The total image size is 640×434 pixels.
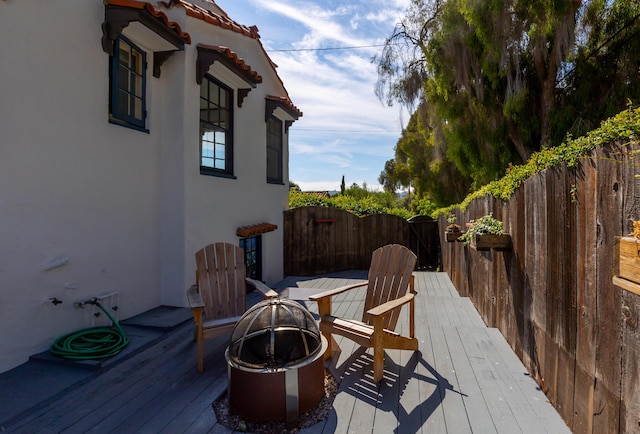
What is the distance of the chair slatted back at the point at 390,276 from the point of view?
3.31 meters

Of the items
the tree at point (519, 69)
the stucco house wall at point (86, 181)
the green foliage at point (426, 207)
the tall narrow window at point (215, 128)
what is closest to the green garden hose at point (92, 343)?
the stucco house wall at point (86, 181)

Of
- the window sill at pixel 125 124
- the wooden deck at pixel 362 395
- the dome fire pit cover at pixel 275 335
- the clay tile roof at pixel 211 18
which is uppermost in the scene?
the clay tile roof at pixel 211 18

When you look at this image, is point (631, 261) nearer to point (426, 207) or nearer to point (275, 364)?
point (275, 364)

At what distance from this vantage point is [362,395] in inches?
97.8

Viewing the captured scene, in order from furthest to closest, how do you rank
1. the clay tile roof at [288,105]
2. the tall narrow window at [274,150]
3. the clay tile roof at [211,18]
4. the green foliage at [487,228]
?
the tall narrow window at [274,150], the clay tile roof at [288,105], the clay tile roof at [211,18], the green foliage at [487,228]

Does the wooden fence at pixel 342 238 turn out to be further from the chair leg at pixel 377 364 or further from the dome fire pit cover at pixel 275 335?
the dome fire pit cover at pixel 275 335

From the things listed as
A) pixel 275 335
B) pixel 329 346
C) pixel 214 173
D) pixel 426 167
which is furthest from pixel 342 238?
pixel 426 167

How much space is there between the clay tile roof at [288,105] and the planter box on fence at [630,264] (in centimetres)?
601

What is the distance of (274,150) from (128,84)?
11.7ft

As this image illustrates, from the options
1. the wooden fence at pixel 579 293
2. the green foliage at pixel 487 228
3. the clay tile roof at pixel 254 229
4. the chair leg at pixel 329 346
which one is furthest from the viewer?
the clay tile roof at pixel 254 229

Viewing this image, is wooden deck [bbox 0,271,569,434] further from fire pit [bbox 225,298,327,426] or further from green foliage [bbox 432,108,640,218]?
green foliage [bbox 432,108,640,218]

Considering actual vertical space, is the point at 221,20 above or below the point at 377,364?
above

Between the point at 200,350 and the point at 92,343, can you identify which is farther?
the point at 92,343

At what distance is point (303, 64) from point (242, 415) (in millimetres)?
9129
